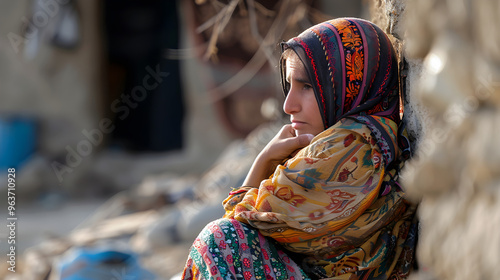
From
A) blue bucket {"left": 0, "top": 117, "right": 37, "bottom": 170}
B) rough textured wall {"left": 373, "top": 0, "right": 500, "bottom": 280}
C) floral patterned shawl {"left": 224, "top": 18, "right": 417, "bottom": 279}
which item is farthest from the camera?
blue bucket {"left": 0, "top": 117, "right": 37, "bottom": 170}

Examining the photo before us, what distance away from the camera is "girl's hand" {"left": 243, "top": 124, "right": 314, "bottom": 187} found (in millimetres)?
1925

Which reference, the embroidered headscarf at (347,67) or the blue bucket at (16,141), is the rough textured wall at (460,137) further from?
the blue bucket at (16,141)

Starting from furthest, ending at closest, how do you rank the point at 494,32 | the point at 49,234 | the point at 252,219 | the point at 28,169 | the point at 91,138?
the point at 91,138 → the point at 28,169 → the point at 49,234 → the point at 252,219 → the point at 494,32

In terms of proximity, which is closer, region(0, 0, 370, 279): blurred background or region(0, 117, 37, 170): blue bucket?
region(0, 0, 370, 279): blurred background

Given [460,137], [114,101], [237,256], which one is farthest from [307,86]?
[114,101]

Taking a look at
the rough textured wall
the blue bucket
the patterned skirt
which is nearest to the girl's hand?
the patterned skirt

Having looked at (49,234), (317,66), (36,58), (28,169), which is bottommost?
(49,234)

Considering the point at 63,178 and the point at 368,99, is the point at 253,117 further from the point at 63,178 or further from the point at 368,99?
the point at 368,99

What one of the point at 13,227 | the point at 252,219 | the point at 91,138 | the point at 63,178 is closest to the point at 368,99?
the point at 252,219

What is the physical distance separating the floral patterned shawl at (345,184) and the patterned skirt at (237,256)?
4 centimetres

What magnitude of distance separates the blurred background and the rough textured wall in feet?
16.0

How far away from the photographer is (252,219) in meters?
1.76

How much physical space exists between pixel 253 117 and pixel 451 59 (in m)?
7.10

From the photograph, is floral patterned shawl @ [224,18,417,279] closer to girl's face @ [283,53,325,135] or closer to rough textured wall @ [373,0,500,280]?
girl's face @ [283,53,325,135]
